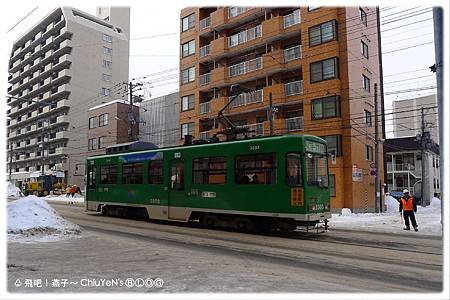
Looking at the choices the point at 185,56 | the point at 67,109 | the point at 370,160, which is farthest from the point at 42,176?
the point at 370,160

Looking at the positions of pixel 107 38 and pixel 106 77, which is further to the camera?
pixel 107 38

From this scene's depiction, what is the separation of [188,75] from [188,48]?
2.93 m

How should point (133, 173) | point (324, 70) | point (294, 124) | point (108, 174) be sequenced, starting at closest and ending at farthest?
1. point (133, 173)
2. point (108, 174)
3. point (324, 70)
4. point (294, 124)

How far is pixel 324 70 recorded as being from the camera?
93.6 ft

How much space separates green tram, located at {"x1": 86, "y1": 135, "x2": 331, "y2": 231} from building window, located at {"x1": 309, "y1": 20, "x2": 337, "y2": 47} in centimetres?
1658

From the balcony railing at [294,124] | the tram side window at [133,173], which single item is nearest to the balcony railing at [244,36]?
the balcony railing at [294,124]

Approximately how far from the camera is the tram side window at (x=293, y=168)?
1302 cm

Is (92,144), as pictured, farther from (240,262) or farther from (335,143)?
(240,262)

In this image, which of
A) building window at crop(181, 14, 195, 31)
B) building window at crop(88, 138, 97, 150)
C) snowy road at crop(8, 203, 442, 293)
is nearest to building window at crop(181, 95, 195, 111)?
building window at crop(181, 14, 195, 31)

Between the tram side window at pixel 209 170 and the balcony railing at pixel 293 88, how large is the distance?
16.6 m

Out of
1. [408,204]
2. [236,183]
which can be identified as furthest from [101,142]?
[408,204]

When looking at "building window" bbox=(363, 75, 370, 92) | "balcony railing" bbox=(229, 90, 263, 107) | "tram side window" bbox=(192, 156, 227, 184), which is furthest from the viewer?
"balcony railing" bbox=(229, 90, 263, 107)

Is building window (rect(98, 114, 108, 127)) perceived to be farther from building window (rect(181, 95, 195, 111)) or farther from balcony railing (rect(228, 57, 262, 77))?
balcony railing (rect(228, 57, 262, 77))

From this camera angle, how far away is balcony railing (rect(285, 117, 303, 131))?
30.2 meters
